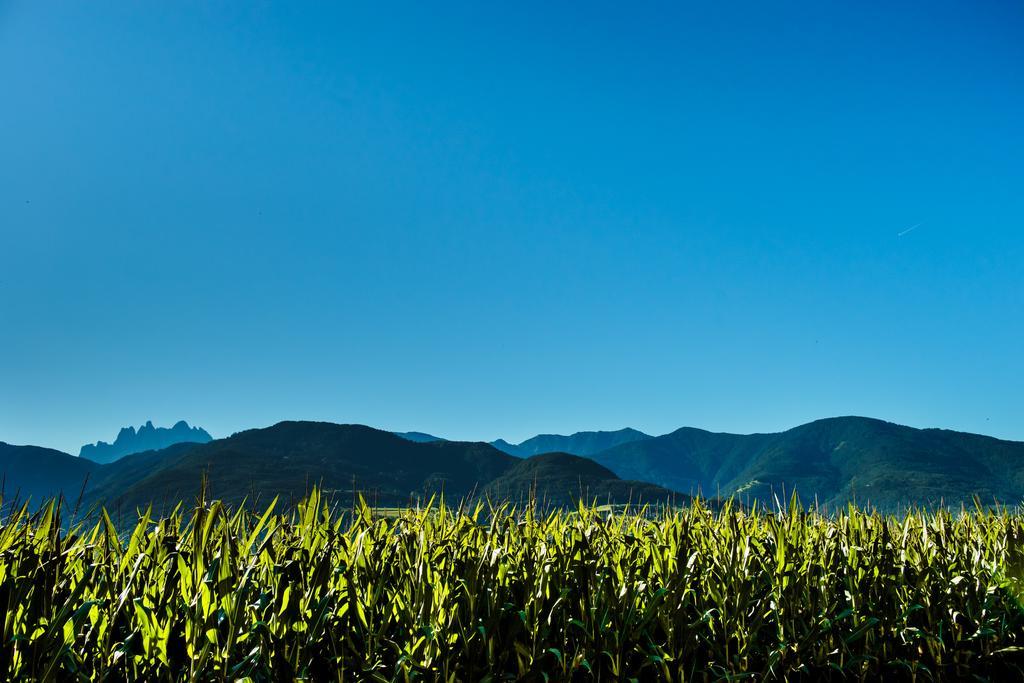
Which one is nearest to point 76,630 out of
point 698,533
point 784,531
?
point 698,533

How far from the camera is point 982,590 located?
4.51 meters

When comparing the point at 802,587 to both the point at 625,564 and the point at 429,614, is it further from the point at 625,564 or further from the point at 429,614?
the point at 429,614

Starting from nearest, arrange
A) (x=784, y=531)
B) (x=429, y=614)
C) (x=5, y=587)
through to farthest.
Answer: (x=5, y=587)
(x=429, y=614)
(x=784, y=531)

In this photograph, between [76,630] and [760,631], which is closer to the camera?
[76,630]

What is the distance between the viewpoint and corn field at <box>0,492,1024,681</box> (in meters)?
2.65

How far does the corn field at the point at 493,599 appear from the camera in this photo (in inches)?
104

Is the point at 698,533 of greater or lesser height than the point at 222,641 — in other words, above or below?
above

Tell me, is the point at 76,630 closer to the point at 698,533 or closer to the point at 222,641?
the point at 222,641

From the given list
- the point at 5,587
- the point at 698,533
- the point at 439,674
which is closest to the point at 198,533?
the point at 5,587

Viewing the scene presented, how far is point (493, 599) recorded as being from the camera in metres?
3.37

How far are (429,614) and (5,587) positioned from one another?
171 cm

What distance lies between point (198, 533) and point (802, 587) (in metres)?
3.34

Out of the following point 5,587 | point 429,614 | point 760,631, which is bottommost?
point 760,631

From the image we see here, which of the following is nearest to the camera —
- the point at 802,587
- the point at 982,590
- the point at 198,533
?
the point at 198,533
